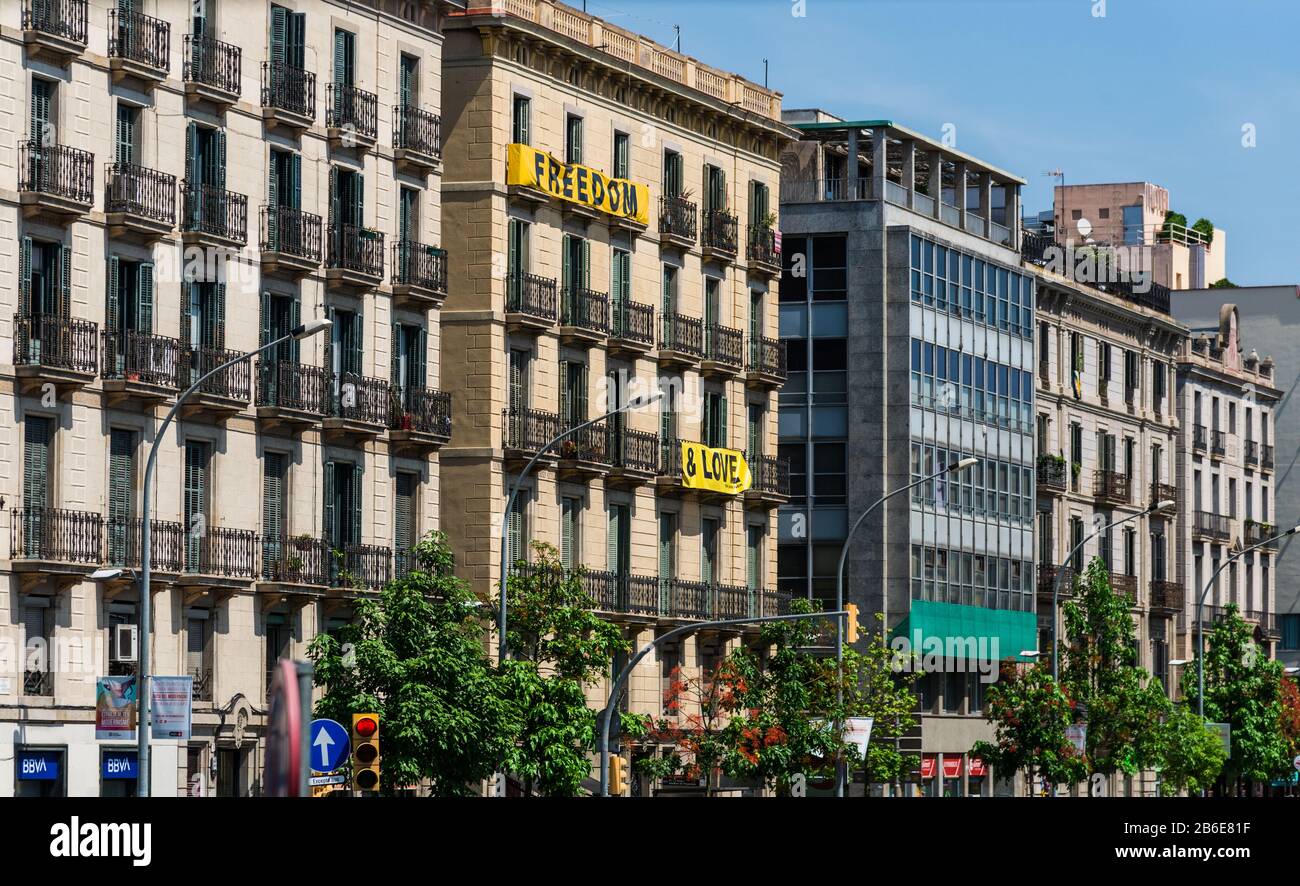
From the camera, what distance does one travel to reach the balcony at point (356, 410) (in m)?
55.8

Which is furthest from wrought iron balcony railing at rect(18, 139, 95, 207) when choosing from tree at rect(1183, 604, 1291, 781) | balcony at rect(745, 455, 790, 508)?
tree at rect(1183, 604, 1291, 781)

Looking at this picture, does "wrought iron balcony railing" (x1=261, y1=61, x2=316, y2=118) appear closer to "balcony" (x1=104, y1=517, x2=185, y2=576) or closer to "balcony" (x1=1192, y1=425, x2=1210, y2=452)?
"balcony" (x1=104, y1=517, x2=185, y2=576)

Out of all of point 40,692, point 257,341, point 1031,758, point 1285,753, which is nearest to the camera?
point 40,692

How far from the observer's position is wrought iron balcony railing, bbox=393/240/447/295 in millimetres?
58406

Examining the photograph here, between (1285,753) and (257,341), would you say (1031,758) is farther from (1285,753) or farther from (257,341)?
(257,341)

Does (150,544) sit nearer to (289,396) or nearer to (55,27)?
(289,396)

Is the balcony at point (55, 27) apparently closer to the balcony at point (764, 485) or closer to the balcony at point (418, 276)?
the balcony at point (418, 276)

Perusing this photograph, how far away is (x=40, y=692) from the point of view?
157 ft

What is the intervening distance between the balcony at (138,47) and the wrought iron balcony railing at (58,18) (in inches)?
36.6

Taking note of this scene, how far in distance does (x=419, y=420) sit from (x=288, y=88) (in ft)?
28.4

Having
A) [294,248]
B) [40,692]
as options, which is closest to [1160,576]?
[294,248]

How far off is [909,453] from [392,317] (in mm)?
28331

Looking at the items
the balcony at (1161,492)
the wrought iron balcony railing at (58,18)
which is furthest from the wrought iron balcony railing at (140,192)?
the balcony at (1161,492)

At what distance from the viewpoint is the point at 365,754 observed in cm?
2902
